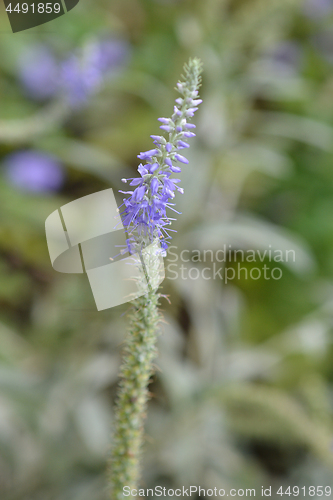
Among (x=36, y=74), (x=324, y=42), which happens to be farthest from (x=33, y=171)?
(x=324, y=42)

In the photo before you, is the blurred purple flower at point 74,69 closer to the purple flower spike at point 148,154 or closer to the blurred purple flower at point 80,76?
the blurred purple flower at point 80,76

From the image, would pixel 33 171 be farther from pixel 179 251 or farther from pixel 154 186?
pixel 154 186

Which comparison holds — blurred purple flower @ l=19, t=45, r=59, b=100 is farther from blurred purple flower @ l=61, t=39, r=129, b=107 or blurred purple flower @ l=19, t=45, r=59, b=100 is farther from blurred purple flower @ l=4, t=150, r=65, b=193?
blurred purple flower @ l=61, t=39, r=129, b=107

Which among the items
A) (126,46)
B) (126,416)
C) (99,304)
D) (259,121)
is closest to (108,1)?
(126,46)

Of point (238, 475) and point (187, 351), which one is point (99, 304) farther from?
point (238, 475)

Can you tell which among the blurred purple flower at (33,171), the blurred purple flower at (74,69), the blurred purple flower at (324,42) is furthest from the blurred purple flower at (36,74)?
the blurred purple flower at (324,42)

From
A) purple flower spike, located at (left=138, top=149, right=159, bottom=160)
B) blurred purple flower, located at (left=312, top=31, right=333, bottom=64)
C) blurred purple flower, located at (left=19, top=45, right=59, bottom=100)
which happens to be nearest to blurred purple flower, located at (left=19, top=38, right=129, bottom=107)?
blurred purple flower, located at (left=19, top=45, right=59, bottom=100)

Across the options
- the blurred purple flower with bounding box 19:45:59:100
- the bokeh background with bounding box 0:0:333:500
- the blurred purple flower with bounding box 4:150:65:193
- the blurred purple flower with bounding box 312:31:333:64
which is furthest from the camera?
the blurred purple flower with bounding box 312:31:333:64
